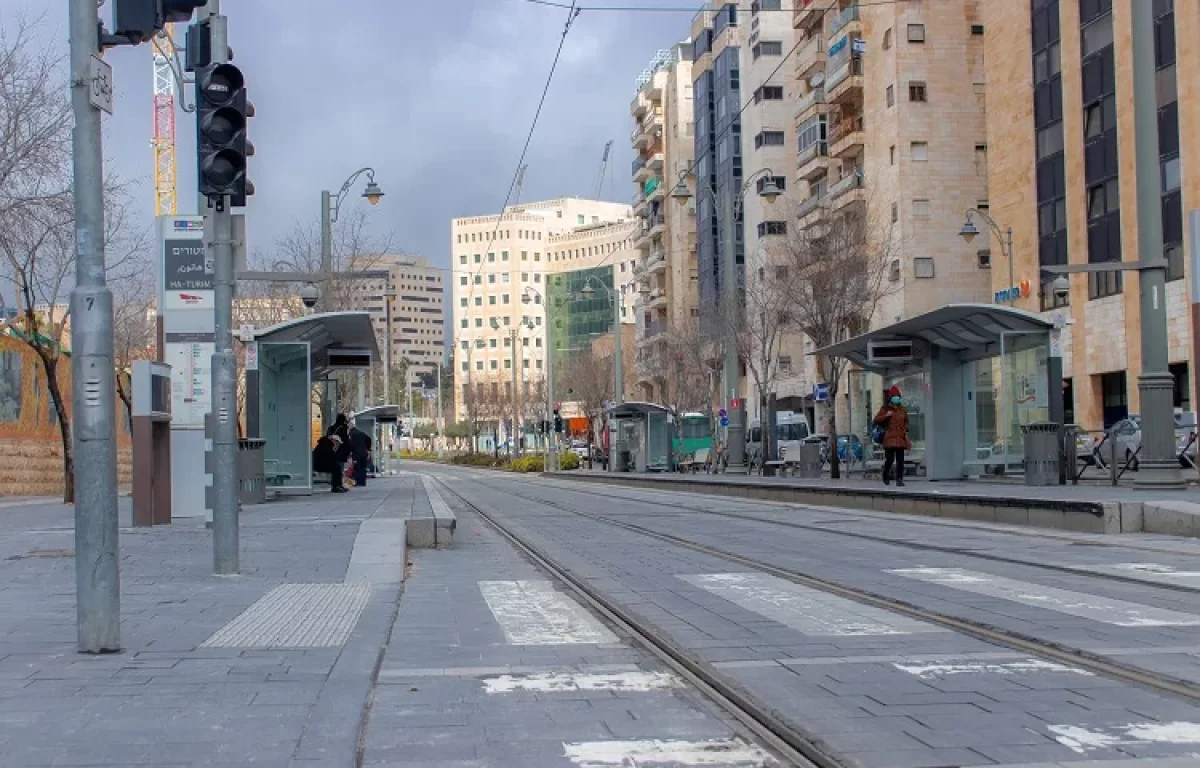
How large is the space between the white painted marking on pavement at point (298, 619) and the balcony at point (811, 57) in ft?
202

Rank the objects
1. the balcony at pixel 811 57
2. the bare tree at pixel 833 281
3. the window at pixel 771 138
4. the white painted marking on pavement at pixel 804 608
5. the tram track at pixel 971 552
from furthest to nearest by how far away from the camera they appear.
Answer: the window at pixel 771 138 < the balcony at pixel 811 57 < the bare tree at pixel 833 281 < the tram track at pixel 971 552 < the white painted marking on pavement at pixel 804 608

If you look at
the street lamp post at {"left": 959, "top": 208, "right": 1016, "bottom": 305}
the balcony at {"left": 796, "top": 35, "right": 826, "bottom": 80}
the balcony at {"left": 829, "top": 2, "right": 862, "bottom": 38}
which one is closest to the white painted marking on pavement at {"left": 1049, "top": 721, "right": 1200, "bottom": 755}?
the street lamp post at {"left": 959, "top": 208, "right": 1016, "bottom": 305}

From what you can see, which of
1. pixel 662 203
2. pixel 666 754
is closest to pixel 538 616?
pixel 666 754

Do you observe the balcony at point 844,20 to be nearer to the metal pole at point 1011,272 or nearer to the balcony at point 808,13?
the balcony at point 808,13

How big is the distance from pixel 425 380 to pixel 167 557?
15901 cm

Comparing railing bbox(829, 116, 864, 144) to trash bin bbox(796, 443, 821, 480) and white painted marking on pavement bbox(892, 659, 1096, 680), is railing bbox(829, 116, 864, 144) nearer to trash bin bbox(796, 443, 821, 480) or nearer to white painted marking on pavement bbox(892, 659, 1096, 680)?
trash bin bbox(796, 443, 821, 480)

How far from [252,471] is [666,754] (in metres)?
20.2

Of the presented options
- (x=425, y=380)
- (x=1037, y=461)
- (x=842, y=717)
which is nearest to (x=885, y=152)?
(x=1037, y=461)

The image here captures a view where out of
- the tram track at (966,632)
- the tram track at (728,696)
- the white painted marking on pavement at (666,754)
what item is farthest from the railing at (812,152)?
the white painted marking on pavement at (666,754)

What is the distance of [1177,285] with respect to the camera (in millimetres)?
41594

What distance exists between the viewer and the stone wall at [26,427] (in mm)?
36906

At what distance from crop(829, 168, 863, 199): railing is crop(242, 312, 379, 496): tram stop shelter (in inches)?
1425

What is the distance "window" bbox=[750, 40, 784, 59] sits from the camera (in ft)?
247

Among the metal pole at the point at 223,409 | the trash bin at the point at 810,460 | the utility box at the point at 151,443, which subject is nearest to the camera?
the metal pole at the point at 223,409
